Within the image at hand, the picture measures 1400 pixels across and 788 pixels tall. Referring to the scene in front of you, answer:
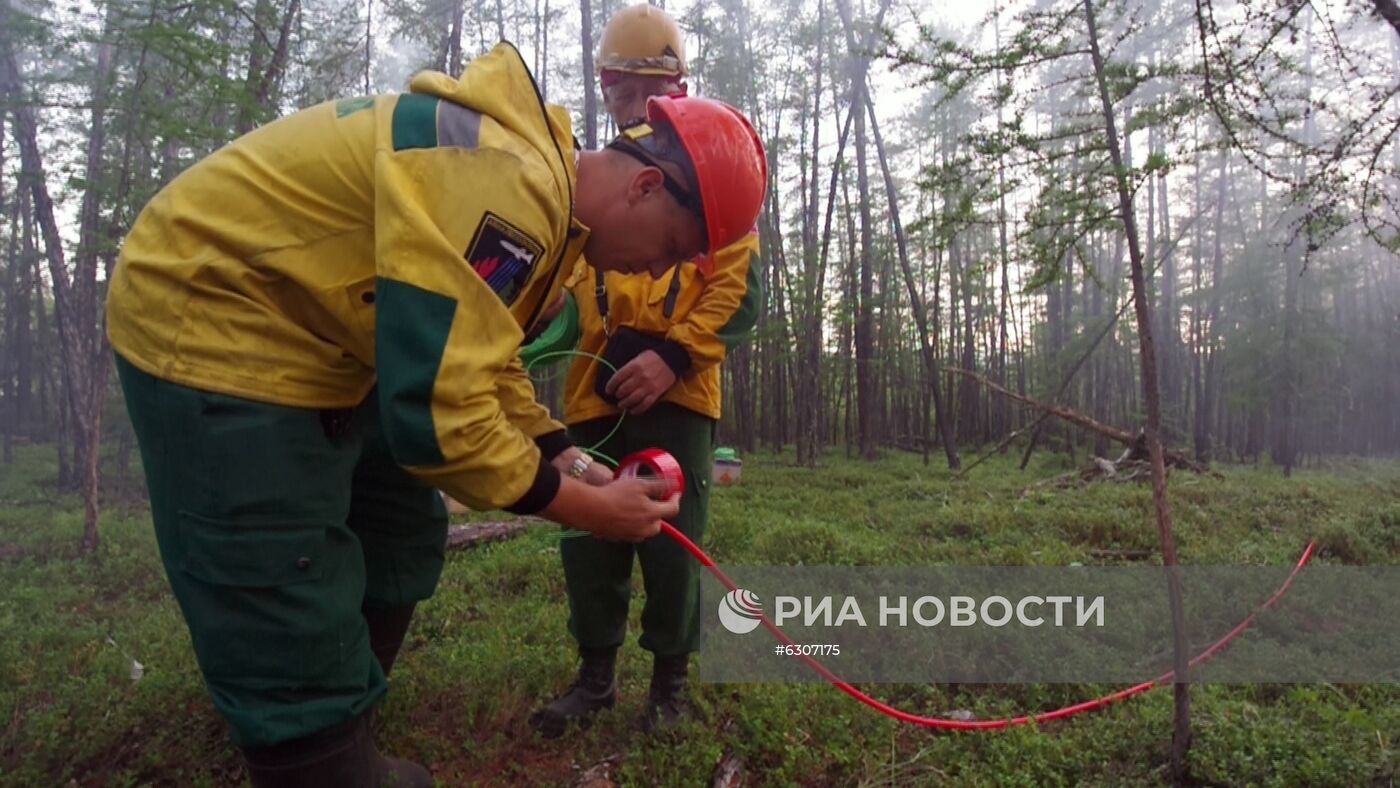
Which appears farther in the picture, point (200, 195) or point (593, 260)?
point (593, 260)

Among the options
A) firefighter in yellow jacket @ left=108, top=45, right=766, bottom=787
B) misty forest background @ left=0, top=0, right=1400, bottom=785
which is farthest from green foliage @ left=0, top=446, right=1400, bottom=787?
firefighter in yellow jacket @ left=108, top=45, right=766, bottom=787

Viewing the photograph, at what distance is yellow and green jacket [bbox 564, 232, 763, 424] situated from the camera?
208cm

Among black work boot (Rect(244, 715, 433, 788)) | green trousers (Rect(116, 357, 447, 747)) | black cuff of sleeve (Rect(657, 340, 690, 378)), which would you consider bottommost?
black work boot (Rect(244, 715, 433, 788))

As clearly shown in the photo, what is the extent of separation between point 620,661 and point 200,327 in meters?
1.98

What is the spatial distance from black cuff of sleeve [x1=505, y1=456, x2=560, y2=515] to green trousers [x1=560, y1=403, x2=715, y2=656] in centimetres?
87

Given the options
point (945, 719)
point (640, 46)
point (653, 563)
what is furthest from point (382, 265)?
point (945, 719)

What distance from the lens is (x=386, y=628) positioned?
1.81 m

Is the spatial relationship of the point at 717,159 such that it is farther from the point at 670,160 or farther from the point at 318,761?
the point at 318,761

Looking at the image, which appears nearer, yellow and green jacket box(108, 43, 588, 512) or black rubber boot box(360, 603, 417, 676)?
yellow and green jacket box(108, 43, 588, 512)

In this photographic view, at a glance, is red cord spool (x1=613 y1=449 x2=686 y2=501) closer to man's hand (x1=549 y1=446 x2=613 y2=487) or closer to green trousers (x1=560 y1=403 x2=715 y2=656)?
man's hand (x1=549 y1=446 x2=613 y2=487)

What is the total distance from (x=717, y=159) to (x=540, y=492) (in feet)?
2.40

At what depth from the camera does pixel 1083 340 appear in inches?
641

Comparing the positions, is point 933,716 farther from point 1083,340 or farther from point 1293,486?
point 1083,340

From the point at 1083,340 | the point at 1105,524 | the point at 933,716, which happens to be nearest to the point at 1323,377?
the point at 1083,340
